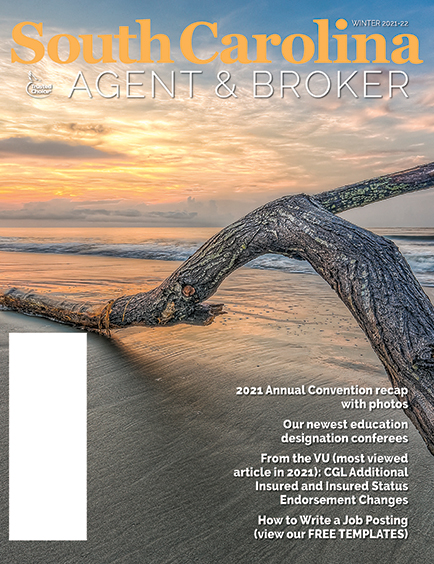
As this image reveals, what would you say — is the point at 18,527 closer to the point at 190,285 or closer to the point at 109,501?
the point at 109,501

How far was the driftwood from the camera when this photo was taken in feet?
6.02

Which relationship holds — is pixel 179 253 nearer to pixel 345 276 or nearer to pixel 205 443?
pixel 205 443

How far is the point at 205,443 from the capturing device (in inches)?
92.0

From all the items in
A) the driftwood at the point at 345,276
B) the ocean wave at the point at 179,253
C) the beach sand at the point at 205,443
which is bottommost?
the beach sand at the point at 205,443

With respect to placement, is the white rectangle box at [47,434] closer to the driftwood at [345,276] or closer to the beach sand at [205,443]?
the beach sand at [205,443]

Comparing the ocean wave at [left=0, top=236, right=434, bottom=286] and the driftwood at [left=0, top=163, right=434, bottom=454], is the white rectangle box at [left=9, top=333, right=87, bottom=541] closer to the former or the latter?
the driftwood at [left=0, top=163, right=434, bottom=454]

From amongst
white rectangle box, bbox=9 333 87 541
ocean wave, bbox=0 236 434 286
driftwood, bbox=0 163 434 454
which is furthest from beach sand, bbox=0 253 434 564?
ocean wave, bbox=0 236 434 286

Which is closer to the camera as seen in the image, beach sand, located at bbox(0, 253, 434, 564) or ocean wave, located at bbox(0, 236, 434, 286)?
beach sand, located at bbox(0, 253, 434, 564)

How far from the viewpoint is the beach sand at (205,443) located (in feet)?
5.39

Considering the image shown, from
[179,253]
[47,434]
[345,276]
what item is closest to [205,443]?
[47,434]

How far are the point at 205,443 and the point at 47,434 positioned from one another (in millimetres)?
863

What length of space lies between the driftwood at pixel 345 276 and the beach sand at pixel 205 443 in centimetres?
44

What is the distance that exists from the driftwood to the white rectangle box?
3.79ft

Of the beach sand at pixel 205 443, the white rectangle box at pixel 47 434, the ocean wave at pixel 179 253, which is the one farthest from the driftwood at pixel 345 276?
the ocean wave at pixel 179 253
